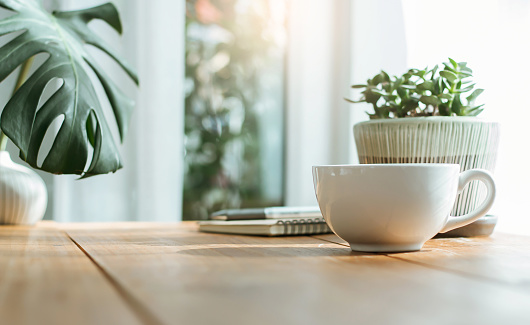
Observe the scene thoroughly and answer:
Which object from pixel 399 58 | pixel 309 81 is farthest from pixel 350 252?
pixel 309 81

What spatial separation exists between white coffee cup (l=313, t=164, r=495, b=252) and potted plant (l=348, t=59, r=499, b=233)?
0.56 ft

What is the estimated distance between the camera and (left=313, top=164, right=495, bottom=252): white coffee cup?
0.59m

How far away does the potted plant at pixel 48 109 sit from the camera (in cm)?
83

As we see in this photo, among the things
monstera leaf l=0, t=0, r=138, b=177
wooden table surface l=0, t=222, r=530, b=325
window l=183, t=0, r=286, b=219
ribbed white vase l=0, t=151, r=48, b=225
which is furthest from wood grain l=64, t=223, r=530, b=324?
window l=183, t=0, r=286, b=219

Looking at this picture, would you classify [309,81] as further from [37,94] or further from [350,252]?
[350,252]

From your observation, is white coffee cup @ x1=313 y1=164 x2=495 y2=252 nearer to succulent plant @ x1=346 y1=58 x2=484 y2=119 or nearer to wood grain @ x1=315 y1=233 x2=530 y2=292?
wood grain @ x1=315 y1=233 x2=530 y2=292

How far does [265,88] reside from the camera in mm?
2068

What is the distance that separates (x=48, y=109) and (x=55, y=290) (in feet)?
1.59

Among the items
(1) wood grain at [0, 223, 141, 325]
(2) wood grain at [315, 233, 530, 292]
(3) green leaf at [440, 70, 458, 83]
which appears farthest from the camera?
(3) green leaf at [440, 70, 458, 83]

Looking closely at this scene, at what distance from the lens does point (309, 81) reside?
6.23 ft

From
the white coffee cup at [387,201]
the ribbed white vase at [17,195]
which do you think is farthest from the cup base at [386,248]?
the ribbed white vase at [17,195]

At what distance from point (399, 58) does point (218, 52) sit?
0.85 m

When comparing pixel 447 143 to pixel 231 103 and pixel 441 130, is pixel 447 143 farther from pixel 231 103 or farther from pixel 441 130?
pixel 231 103

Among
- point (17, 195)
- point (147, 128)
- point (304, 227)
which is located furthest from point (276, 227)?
point (147, 128)
